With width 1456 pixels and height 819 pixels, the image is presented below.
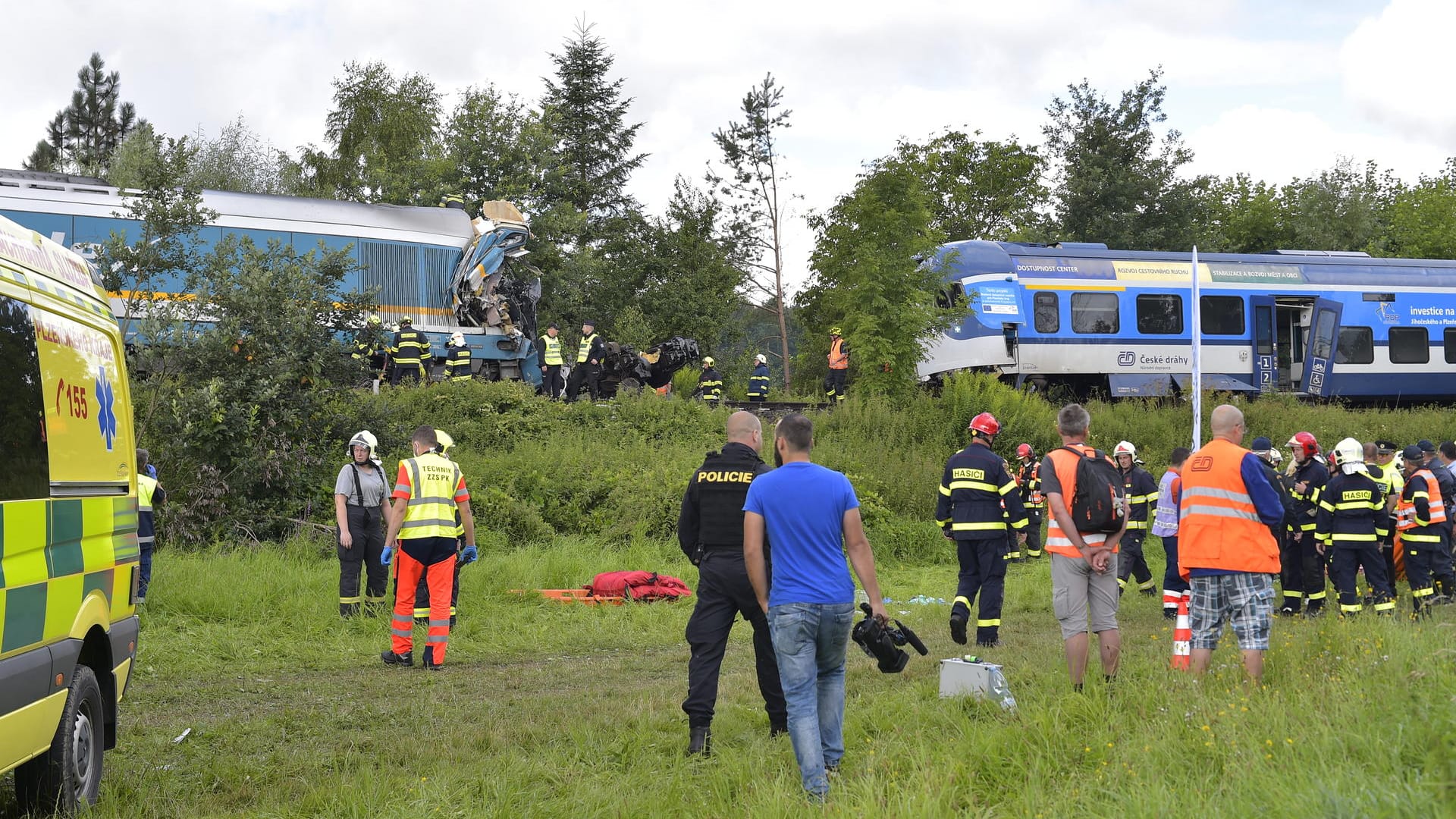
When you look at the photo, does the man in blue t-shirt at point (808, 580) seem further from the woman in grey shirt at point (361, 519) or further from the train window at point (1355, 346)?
the train window at point (1355, 346)

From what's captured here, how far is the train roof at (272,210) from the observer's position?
19.0 metres

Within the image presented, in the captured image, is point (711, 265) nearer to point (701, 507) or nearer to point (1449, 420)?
point (1449, 420)

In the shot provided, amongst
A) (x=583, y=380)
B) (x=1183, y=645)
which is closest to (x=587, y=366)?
(x=583, y=380)

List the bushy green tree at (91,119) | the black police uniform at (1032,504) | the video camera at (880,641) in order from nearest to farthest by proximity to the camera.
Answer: the video camera at (880,641) < the black police uniform at (1032,504) < the bushy green tree at (91,119)

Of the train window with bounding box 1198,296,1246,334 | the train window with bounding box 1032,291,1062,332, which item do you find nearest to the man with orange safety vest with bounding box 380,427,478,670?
the train window with bounding box 1032,291,1062,332

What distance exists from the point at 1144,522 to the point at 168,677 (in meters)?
9.72

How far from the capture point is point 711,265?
121ft

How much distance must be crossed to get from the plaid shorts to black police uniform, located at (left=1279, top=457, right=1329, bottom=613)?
17.3ft

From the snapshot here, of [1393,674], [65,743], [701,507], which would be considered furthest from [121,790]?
[1393,674]

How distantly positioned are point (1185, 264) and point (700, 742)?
2143 cm

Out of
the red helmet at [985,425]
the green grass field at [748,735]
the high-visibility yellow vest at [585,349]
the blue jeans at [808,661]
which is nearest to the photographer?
the green grass field at [748,735]

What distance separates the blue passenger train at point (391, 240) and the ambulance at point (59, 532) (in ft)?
45.3

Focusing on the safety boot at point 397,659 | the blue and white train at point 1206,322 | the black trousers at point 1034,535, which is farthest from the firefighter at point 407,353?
the safety boot at point 397,659

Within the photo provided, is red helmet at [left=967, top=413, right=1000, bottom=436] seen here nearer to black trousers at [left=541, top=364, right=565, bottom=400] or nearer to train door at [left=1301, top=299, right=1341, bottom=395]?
black trousers at [left=541, top=364, right=565, bottom=400]
